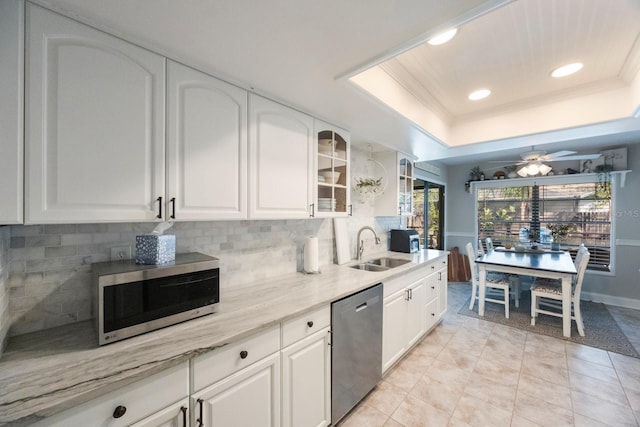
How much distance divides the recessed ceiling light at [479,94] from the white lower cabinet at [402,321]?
6.21ft

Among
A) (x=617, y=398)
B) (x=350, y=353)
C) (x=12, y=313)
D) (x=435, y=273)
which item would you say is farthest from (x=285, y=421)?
(x=617, y=398)

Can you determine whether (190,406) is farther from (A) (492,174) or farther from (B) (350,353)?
(A) (492,174)

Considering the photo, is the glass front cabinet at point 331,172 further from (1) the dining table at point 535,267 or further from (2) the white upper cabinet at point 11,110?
(1) the dining table at point 535,267

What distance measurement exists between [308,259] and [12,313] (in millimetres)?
1678

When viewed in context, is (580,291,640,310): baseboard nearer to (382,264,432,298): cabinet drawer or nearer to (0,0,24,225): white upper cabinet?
(382,264,432,298): cabinet drawer

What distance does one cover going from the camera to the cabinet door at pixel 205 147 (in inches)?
51.7

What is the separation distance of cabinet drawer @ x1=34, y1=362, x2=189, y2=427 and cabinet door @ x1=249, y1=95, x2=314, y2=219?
0.91 metres

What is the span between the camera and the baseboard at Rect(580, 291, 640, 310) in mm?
4013

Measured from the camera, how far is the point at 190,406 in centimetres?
105

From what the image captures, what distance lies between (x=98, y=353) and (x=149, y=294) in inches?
10.0

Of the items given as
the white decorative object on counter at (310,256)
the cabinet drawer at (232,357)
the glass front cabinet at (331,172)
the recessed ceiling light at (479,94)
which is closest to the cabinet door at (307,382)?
the cabinet drawer at (232,357)

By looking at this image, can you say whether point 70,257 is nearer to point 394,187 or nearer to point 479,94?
point 394,187

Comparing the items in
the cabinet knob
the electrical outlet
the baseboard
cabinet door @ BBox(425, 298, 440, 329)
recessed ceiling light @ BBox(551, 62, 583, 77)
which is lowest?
the baseboard

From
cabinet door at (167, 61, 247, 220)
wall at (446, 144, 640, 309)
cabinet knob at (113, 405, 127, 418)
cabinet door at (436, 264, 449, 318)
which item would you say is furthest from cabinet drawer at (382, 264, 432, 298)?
wall at (446, 144, 640, 309)
